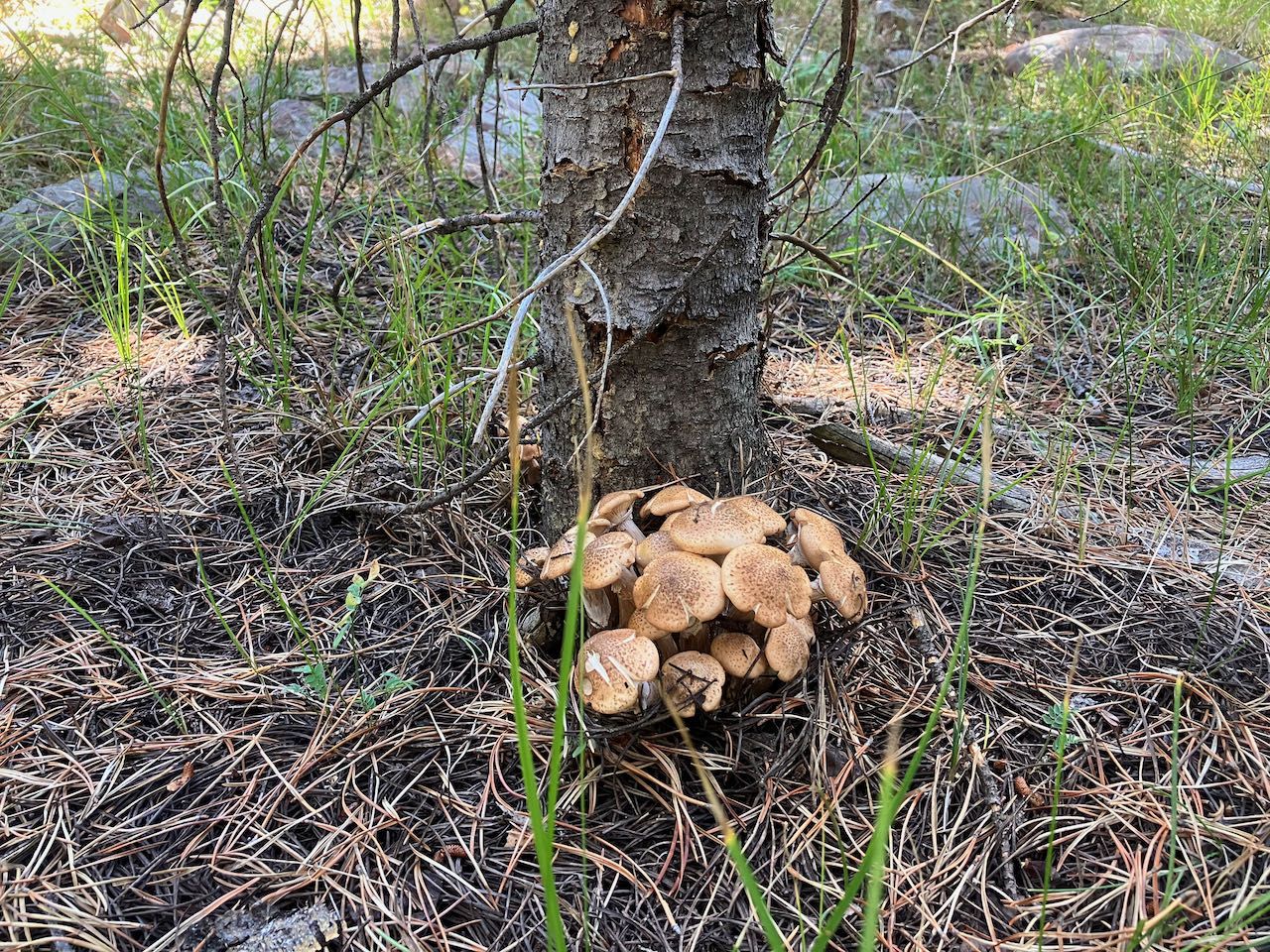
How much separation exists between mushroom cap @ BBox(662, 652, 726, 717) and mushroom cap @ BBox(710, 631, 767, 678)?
1.0 inches

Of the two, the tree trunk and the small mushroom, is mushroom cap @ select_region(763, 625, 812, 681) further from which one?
the small mushroom

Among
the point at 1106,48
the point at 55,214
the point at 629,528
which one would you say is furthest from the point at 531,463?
the point at 1106,48

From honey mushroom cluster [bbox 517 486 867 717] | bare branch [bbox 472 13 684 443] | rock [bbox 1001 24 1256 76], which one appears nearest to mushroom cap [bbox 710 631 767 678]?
honey mushroom cluster [bbox 517 486 867 717]

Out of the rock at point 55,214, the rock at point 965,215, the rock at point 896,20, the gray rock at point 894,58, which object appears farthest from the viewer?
the rock at point 896,20

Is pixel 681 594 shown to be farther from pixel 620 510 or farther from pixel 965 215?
pixel 965 215

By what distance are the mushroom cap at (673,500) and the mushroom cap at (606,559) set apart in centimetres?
15

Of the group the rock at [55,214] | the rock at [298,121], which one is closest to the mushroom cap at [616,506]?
the rock at [55,214]

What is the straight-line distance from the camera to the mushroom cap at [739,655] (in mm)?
1585

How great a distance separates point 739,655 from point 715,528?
0.25 meters

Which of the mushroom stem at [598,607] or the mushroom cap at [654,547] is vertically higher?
the mushroom cap at [654,547]

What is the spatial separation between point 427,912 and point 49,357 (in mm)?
2477

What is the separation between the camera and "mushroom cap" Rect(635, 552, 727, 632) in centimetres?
152

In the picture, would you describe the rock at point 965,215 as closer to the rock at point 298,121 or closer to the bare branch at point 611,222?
the bare branch at point 611,222

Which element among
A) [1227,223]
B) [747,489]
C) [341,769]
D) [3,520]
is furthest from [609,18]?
[1227,223]
